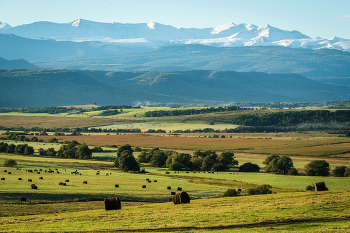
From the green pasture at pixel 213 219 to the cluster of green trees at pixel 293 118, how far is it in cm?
15391

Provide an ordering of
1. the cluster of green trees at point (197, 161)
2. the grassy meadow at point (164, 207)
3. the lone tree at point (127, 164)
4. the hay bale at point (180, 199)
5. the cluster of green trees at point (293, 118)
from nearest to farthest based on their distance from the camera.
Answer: the grassy meadow at point (164, 207) < the hay bale at point (180, 199) < the lone tree at point (127, 164) < the cluster of green trees at point (197, 161) < the cluster of green trees at point (293, 118)

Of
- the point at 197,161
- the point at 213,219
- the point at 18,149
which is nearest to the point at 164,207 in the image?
the point at 213,219

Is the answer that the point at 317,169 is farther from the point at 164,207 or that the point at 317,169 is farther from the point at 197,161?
the point at 164,207

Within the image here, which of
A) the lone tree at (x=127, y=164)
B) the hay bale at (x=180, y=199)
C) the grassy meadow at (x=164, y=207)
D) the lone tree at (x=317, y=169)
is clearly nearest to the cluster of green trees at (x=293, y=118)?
the lone tree at (x=317, y=169)

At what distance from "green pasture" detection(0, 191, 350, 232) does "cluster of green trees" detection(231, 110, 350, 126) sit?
154 m

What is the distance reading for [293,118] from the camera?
18700 cm

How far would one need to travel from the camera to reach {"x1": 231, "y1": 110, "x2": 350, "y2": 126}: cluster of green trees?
180 m

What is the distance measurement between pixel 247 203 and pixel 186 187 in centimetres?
2169

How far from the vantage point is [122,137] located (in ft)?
469

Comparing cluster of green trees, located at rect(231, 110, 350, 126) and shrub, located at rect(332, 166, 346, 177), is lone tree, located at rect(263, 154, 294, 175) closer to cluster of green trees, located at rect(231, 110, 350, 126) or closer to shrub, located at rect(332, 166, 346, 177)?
shrub, located at rect(332, 166, 346, 177)

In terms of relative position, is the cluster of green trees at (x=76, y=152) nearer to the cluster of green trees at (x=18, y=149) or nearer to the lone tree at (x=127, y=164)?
the cluster of green trees at (x=18, y=149)

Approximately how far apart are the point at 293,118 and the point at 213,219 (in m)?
167

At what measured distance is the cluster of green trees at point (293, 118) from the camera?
180250mm

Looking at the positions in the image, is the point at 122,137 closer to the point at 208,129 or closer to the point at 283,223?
the point at 208,129
